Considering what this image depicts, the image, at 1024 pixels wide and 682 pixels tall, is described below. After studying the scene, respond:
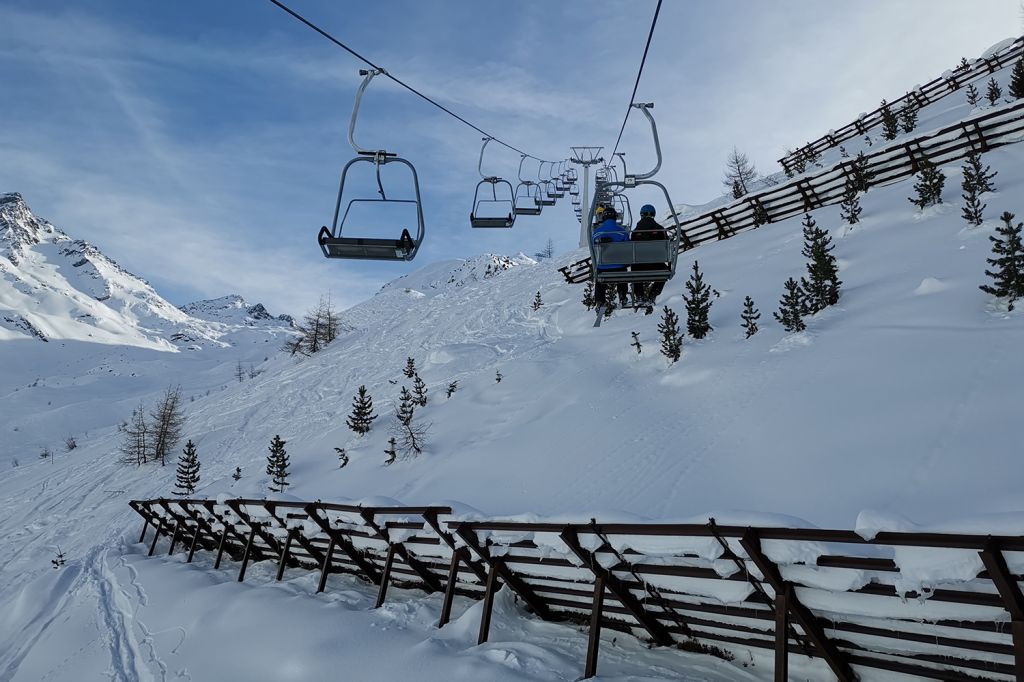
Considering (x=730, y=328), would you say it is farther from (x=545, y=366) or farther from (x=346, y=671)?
(x=346, y=671)

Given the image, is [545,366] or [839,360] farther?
[545,366]

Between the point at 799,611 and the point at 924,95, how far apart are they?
3667 cm

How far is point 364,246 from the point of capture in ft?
19.7

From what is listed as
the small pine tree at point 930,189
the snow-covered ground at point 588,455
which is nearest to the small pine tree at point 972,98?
the snow-covered ground at point 588,455

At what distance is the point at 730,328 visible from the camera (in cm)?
1355

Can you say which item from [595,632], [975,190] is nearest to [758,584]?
[595,632]

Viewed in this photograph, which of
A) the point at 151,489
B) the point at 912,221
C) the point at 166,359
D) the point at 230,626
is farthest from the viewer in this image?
the point at 166,359

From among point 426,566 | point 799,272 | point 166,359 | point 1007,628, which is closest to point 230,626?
point 426,566

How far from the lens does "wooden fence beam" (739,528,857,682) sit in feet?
13.6

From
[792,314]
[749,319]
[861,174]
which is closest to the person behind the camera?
[792,314]

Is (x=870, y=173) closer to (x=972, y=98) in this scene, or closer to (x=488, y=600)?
(x=972, y=98)

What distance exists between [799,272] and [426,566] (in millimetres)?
13108

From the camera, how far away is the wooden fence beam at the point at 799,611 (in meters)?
4.15

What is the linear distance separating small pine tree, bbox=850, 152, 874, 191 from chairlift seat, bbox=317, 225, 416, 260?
749 inches
